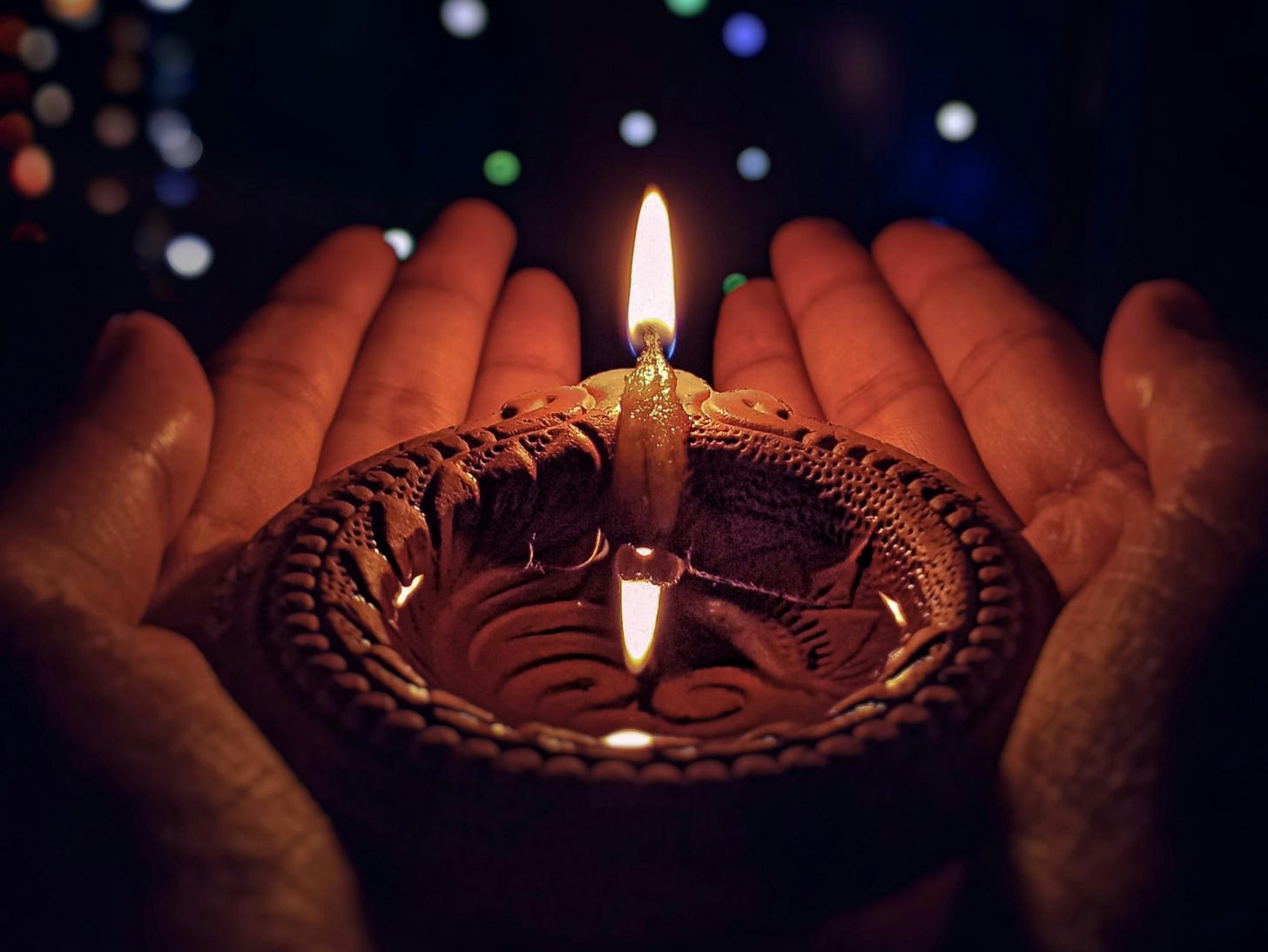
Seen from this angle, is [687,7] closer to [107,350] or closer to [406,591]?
[107,350]

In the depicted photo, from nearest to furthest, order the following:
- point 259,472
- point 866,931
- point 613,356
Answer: point 866,931, point 259,472, point 613,356

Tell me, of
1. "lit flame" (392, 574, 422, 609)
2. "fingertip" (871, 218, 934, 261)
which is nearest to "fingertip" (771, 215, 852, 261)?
"fingertip" (871, 218, 934, 261)

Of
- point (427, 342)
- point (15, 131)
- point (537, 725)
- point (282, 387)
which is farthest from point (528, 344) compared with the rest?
point (15, 131)

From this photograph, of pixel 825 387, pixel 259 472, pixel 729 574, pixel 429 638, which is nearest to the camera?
pixel 429 638

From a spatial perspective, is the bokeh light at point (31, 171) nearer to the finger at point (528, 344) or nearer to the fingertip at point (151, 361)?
the finger at point (528, 344)

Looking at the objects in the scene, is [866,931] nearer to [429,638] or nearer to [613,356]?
[429,638]

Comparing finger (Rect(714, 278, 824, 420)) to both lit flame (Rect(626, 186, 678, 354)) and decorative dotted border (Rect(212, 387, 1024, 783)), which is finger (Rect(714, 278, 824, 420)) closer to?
lit flame (Rect(626, 186, 678, 354))

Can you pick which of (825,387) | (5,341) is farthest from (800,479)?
(5,341)

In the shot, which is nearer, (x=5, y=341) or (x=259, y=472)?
(x=259, y=472)
